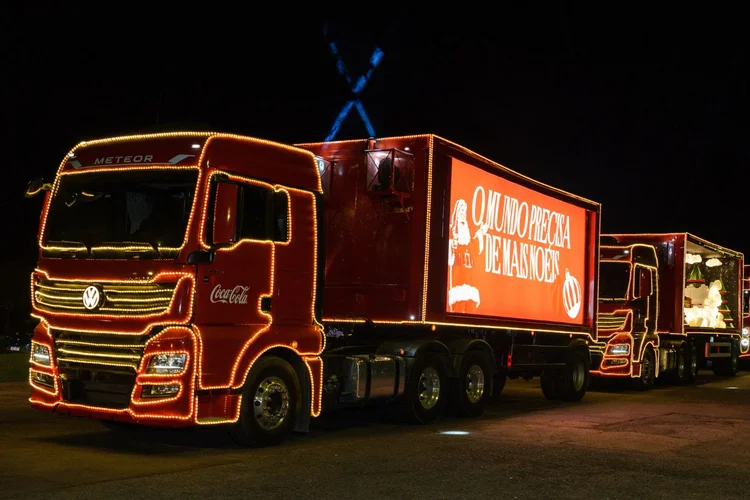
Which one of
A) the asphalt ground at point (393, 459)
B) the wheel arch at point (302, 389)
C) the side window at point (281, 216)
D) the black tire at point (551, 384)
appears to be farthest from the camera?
the black tire at point (551, 384)

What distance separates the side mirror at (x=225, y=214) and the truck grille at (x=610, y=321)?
42.4 feet

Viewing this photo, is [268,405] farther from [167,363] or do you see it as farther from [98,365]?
[98,365]

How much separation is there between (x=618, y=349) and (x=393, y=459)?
40.3 feet

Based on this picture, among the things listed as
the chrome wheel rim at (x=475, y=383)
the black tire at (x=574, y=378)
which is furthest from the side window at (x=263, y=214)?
the black tire at (x=574, y=378)

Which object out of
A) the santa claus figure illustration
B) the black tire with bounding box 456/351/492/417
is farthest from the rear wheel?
the santa claus figure illustration

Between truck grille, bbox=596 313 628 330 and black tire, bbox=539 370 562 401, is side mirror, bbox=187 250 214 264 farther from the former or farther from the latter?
truck grille, bbox=596 313 628 330

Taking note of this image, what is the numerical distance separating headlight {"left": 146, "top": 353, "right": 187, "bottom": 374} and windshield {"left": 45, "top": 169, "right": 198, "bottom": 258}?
39.7 inches

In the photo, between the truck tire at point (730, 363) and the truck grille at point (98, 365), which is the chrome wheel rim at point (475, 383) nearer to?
the truck grille at point (98, 365)

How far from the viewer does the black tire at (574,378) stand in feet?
58.7

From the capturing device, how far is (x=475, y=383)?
47.5 feet

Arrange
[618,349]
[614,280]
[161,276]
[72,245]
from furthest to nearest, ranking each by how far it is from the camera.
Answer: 1. [614,280]
2. [618,349]
3. [72,245]
4. [161,276]

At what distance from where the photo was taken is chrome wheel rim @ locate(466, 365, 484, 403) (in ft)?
47.1

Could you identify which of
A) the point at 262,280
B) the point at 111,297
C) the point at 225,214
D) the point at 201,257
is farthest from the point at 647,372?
the point at 111,297

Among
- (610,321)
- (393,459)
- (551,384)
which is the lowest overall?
(393,459)
